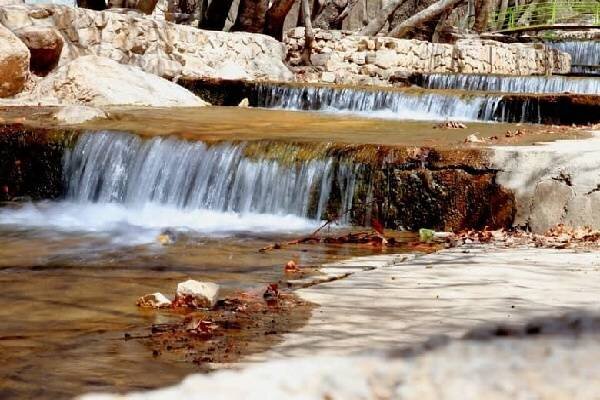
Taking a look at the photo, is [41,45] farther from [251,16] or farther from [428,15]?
[428,15]

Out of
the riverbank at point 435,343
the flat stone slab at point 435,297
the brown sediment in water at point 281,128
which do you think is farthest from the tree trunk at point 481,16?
the riverbank at point 435,343

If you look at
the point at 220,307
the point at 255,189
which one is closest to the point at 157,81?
the point at 255,189

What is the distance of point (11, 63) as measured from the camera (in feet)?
42.2

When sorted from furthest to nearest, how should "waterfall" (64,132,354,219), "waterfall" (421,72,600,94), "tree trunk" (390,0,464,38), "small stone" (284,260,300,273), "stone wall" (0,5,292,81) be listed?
"tree trunk" (390,0,464,38)
"waterfall" (421,72,600,94)
"stone wall" (0,5,292,81)
"waterfall" (64,132,354,219)
"small stone" (284,260,300,273)

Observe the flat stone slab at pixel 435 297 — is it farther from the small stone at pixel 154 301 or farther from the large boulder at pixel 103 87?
the large boulder at pixel 103 87

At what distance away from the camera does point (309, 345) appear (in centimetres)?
294

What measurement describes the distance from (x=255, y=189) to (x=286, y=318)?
4.20 meters

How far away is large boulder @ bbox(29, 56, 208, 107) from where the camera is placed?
42.7 ft

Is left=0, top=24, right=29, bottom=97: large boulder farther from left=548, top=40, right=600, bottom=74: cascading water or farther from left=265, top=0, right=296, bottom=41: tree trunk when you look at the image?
left=548, top=40, right=600, bottom=74: cascading water

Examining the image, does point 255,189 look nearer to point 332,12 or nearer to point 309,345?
point 309,345

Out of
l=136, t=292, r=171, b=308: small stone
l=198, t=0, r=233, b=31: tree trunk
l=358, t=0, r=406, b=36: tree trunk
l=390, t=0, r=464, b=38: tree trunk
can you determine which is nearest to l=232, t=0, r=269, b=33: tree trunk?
l=198, t=0, r=233, b=31: tree trunk

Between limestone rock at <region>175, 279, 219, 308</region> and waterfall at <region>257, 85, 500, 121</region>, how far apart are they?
9315 mm

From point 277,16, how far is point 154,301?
1759 cm

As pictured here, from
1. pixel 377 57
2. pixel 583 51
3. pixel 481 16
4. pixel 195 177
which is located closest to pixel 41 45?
pixel 195 177
